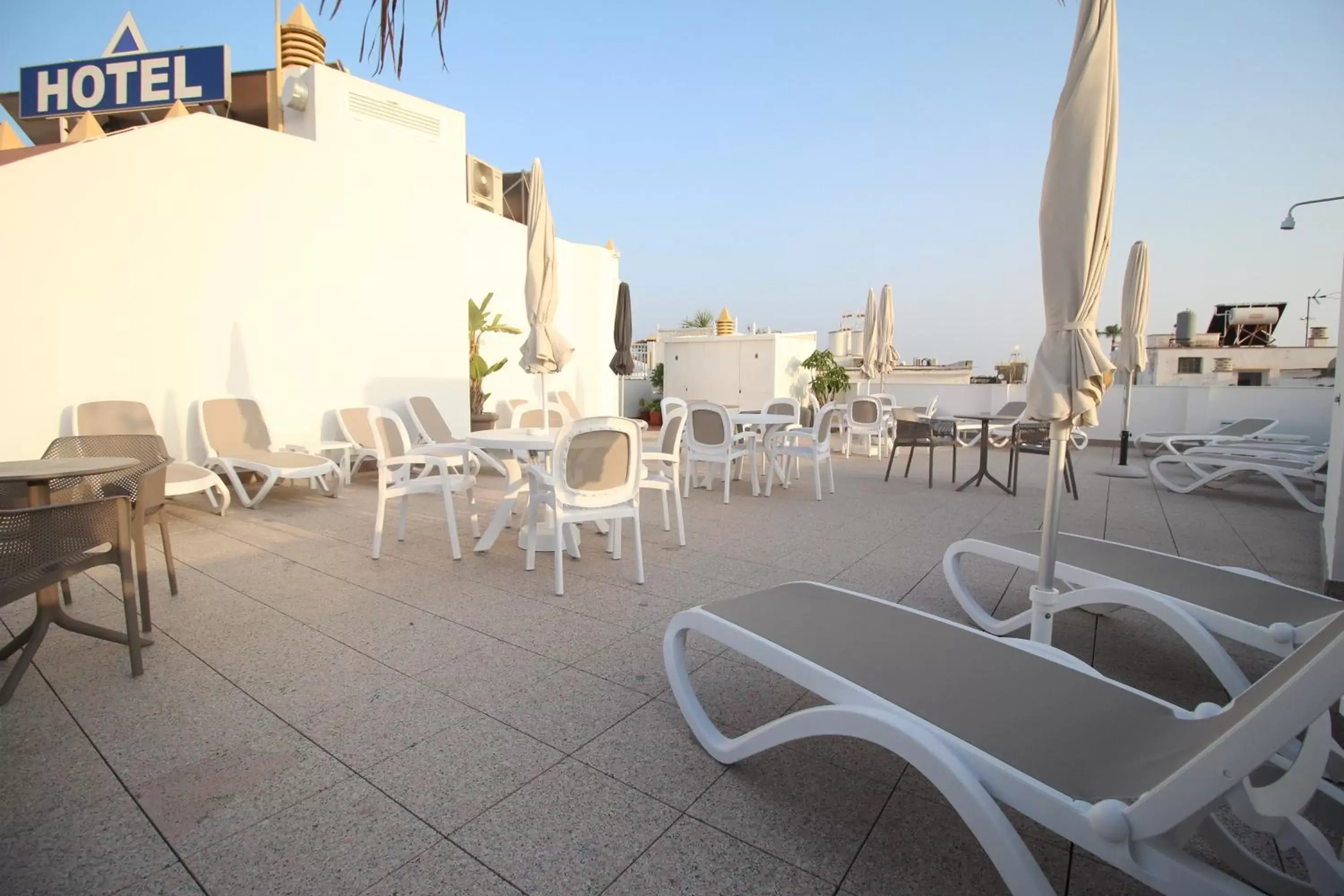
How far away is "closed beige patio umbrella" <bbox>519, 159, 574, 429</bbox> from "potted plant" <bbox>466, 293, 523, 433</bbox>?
16.2ft

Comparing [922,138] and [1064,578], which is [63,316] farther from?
[922,138]

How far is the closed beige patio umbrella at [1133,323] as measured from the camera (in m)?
8.01

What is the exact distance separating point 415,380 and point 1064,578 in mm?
7928

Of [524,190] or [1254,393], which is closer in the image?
[1254,393]

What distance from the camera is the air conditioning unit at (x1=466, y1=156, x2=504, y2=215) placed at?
10.7 metres

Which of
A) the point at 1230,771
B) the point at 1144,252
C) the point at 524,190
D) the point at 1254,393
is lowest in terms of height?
the point at 1230,771

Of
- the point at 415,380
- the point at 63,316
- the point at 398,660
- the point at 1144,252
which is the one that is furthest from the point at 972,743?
the point at 1144,252

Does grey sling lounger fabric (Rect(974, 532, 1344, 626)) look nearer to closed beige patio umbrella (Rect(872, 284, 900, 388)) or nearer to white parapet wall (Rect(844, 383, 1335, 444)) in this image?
white parapet wall (Rect(844, 383, 1335, 444))

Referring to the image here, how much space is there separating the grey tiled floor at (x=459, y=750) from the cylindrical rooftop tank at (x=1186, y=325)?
23.7 meters

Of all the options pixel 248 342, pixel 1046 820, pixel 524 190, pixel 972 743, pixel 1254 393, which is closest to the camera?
pixel 1046 820

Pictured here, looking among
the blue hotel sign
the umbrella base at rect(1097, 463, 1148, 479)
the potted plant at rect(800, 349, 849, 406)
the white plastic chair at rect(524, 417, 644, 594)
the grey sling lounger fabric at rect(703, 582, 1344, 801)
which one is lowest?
the umbrella base at rect(1097, 463, 1148, 479)

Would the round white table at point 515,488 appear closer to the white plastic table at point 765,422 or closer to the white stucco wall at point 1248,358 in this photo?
the white plastic table at point 765,422

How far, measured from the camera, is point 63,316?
5.45m

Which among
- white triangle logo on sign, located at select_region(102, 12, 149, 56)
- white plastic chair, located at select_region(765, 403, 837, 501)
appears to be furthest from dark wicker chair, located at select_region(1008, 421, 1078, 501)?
white triangle logo on sign, located at select_region(102, 12, 149, 56)
